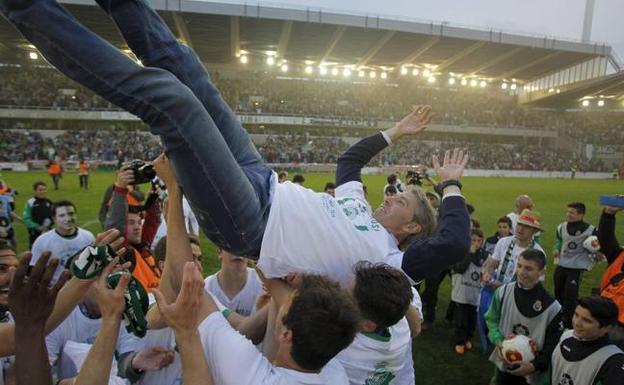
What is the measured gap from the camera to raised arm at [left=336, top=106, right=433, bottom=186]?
12.2ft

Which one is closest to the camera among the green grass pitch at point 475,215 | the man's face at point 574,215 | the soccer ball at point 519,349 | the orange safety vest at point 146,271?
the orange safety vest at point 146,271

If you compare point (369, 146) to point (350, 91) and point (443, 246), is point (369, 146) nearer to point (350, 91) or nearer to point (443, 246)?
point (443, 246)

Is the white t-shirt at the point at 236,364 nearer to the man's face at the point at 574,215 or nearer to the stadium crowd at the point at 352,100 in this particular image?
the man's face at the point at 574,215

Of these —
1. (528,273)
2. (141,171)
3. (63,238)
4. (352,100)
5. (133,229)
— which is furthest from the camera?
(352,100)

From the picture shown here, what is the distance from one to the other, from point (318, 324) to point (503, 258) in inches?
192

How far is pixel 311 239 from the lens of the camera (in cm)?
231

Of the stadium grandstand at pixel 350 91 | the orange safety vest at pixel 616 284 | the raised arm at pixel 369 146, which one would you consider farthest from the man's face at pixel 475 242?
the stadium grandstand at pixel 350 91

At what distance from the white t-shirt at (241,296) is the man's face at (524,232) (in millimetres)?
3799

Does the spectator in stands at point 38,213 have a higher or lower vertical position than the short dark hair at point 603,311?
lower

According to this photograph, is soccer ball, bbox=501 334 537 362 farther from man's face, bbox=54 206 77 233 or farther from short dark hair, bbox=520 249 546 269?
man's face, bbox=54 206 77 233

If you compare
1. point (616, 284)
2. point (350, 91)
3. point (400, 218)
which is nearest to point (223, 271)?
point (400, 218)

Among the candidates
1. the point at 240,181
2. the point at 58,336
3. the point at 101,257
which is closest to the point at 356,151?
the point at 240,181

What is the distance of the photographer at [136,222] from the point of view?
3.12 m

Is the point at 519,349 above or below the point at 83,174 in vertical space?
above
